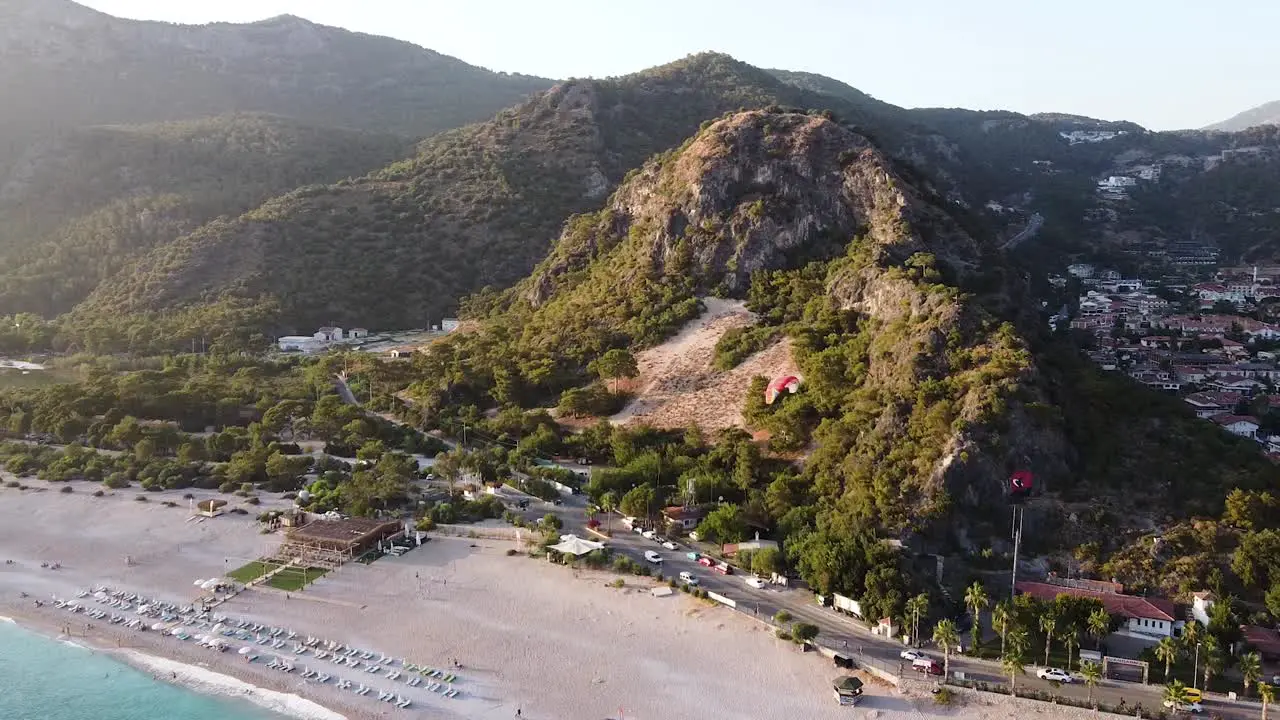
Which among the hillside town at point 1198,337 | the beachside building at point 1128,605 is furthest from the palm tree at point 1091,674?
the hillside town at point 1198,337

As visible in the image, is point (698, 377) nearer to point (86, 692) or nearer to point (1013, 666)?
point (1013, 666)

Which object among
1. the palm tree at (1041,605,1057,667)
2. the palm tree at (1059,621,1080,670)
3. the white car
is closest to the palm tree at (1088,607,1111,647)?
the palm tree at (1059,621,1080,670)

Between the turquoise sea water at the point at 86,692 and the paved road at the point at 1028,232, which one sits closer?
the turquoise sea water at the point at 86,692

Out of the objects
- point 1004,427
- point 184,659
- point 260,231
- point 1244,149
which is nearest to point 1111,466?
point 1004,427

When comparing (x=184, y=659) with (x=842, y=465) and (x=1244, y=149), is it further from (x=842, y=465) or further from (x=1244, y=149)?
(x=1244, y=149)

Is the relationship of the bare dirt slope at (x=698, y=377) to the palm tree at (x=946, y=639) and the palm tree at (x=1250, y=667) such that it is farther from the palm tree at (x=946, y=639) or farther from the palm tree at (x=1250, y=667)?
the palm tree at (x=1250, y=667)

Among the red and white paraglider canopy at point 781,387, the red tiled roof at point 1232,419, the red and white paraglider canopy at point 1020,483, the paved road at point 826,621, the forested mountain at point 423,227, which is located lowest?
the paved road at point 826,621
